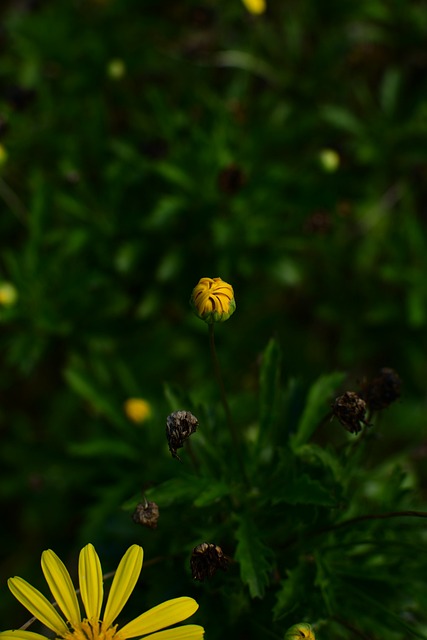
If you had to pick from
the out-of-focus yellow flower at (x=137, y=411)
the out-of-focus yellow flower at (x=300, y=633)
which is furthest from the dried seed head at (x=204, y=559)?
the out-of-focus yellow flower at (x=137, y=411)

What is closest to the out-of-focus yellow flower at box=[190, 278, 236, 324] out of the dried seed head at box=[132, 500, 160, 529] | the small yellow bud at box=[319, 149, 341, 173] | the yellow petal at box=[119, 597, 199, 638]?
the dried seed head at box=[132, 500, 160, 529]

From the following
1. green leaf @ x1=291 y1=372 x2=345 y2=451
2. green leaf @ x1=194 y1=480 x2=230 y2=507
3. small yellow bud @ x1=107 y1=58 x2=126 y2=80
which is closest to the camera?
green leaf @ x1=194 y1=480 x2=230 y2=507

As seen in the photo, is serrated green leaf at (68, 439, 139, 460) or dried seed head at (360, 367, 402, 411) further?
serrated green leaf at (68, 439, 139, 460)

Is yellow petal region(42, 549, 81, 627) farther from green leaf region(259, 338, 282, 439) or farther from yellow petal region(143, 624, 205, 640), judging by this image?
green leaf region(259, 338, 282, 439)

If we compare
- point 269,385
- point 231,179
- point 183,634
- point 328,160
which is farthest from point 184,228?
point 183,634

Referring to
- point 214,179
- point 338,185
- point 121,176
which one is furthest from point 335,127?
point 121,176

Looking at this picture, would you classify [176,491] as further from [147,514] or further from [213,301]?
[213,301]

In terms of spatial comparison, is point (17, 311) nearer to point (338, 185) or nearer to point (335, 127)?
point (338, 185)
